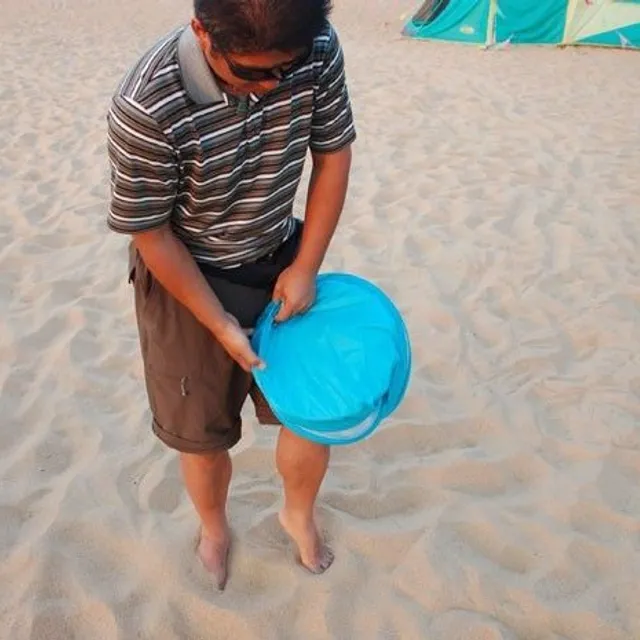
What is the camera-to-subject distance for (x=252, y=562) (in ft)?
6.20

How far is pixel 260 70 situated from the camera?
1206 mm

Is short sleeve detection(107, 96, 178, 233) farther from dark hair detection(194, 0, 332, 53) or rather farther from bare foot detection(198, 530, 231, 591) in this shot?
bare foot detection(198, 530, 231, 591)

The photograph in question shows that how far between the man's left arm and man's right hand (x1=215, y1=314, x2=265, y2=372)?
0.11m

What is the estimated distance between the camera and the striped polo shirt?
1254 millimetres

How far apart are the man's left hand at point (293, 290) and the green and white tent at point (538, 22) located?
29.5 ft

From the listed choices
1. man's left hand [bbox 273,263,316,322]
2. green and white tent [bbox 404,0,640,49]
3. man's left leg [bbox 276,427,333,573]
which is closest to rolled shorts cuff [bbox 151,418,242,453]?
man's left leg [bbox 276,427,333,573]

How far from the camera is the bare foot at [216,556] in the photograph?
183 cm

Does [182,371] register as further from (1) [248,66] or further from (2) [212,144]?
(1) [248,66]

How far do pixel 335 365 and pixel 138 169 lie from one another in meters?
0.57

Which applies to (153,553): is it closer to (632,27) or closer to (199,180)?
(199,180)

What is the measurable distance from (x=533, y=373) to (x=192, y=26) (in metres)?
1.83

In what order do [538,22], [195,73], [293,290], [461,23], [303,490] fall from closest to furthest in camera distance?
[195,73], [293,290], [303,490], [538,22], [461,23]

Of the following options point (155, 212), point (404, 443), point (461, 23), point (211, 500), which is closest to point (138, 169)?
point (155, 212)

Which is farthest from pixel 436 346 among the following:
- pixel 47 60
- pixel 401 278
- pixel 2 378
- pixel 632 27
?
pixel 632 27
